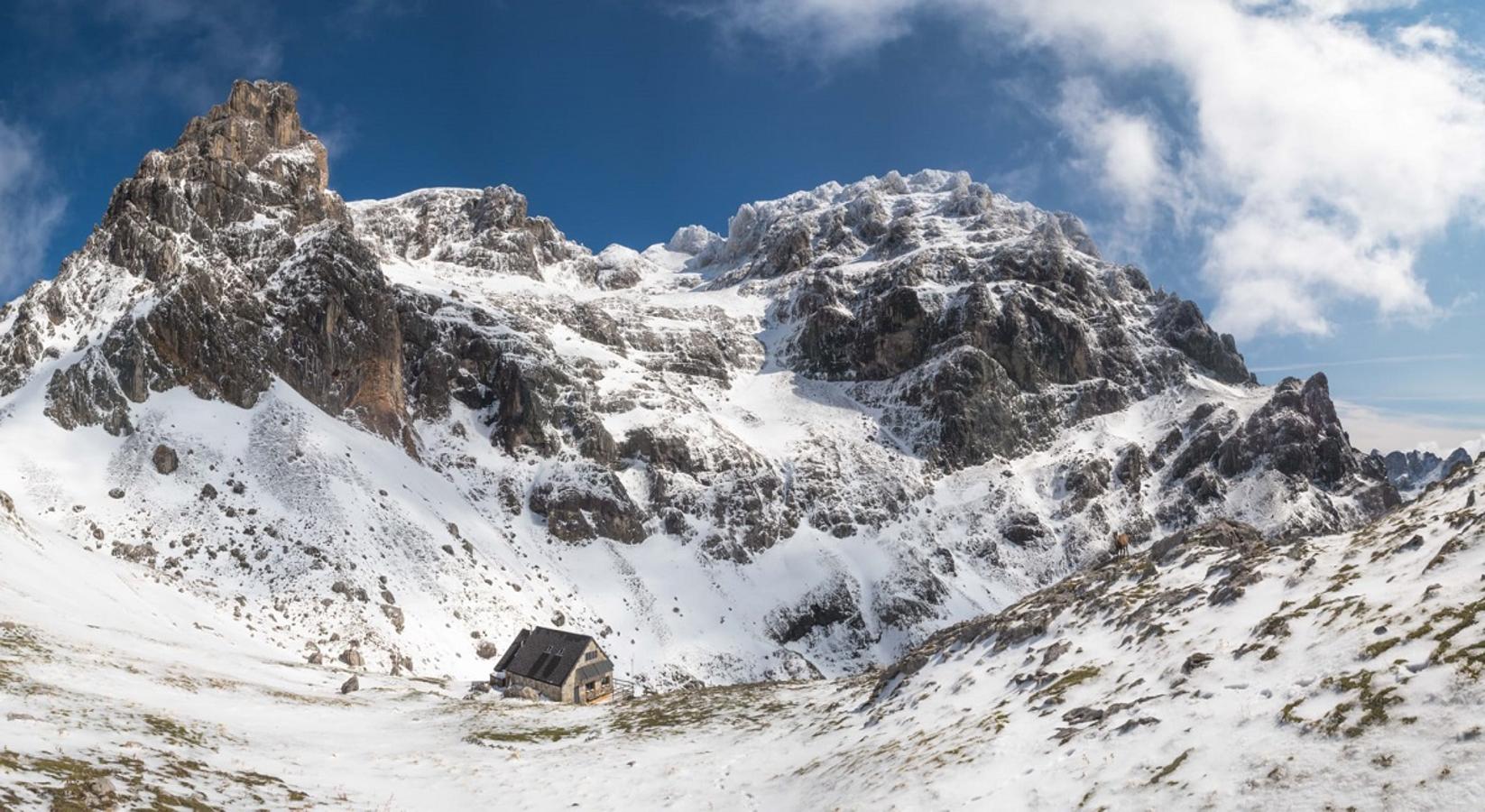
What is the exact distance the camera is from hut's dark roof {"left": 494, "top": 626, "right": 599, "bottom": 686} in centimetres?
5078

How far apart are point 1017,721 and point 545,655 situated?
43.0 metres

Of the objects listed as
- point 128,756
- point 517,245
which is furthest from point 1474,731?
point 517,245

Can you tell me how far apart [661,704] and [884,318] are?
120478 millimetres

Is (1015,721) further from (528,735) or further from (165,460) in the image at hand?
(165,460)

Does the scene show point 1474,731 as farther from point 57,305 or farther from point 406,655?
point 57,305

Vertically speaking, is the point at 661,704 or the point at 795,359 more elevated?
the point at 795,359

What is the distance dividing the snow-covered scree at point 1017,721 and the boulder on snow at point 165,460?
36665 mm

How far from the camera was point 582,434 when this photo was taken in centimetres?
10075

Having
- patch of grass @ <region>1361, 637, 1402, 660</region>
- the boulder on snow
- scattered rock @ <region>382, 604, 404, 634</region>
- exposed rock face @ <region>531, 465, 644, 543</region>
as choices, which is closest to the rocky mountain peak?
the boulder on snow

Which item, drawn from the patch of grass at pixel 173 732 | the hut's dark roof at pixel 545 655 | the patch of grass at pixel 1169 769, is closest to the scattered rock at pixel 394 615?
the hut's dark roof at pixel 545 655

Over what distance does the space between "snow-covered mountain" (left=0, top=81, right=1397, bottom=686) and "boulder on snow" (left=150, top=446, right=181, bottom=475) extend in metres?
0.29

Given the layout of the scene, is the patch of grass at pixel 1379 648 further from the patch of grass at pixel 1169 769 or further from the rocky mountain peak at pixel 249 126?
the rocky mountain peak at pixel 249 126

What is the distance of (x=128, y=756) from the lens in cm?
1410

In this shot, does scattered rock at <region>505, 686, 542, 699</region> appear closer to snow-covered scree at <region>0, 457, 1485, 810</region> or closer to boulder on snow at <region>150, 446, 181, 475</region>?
snow-covered scree at <region>0, 457, 1485, 810</region>
